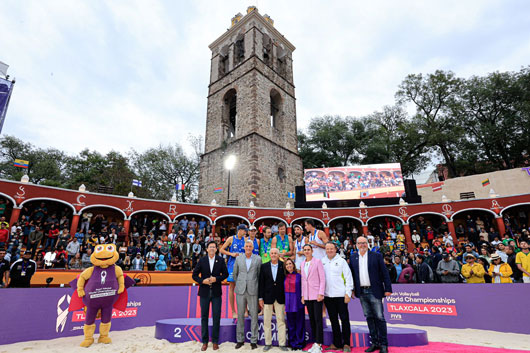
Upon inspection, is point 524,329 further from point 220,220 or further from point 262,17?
point 262,17

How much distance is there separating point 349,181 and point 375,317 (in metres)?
17.8

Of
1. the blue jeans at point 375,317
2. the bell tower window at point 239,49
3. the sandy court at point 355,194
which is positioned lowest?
the blue jeans at point 375,317

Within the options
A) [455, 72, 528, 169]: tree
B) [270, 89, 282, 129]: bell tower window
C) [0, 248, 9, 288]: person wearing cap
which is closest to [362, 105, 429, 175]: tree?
[455, 72, 528, 169]: tree

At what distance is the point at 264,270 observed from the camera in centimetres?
466

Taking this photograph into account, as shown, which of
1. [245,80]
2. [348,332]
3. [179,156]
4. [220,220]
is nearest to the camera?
[348,332]

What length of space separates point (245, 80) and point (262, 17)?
7.58m

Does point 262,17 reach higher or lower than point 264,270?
higher

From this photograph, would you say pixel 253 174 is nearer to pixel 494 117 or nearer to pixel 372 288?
pixel 372 288

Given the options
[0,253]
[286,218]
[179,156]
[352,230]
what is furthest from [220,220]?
[179,156]

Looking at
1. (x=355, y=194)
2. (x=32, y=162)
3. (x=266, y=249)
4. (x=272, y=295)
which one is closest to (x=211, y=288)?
(x=272, y=295)

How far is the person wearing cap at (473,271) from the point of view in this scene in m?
6.98

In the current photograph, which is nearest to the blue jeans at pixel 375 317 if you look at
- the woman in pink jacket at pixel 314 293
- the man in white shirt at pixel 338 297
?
the man in white shirt at pixel 338 297

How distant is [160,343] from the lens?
487cm

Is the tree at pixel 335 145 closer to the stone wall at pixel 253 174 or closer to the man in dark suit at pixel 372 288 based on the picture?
the stone wall at pixel 253 174
